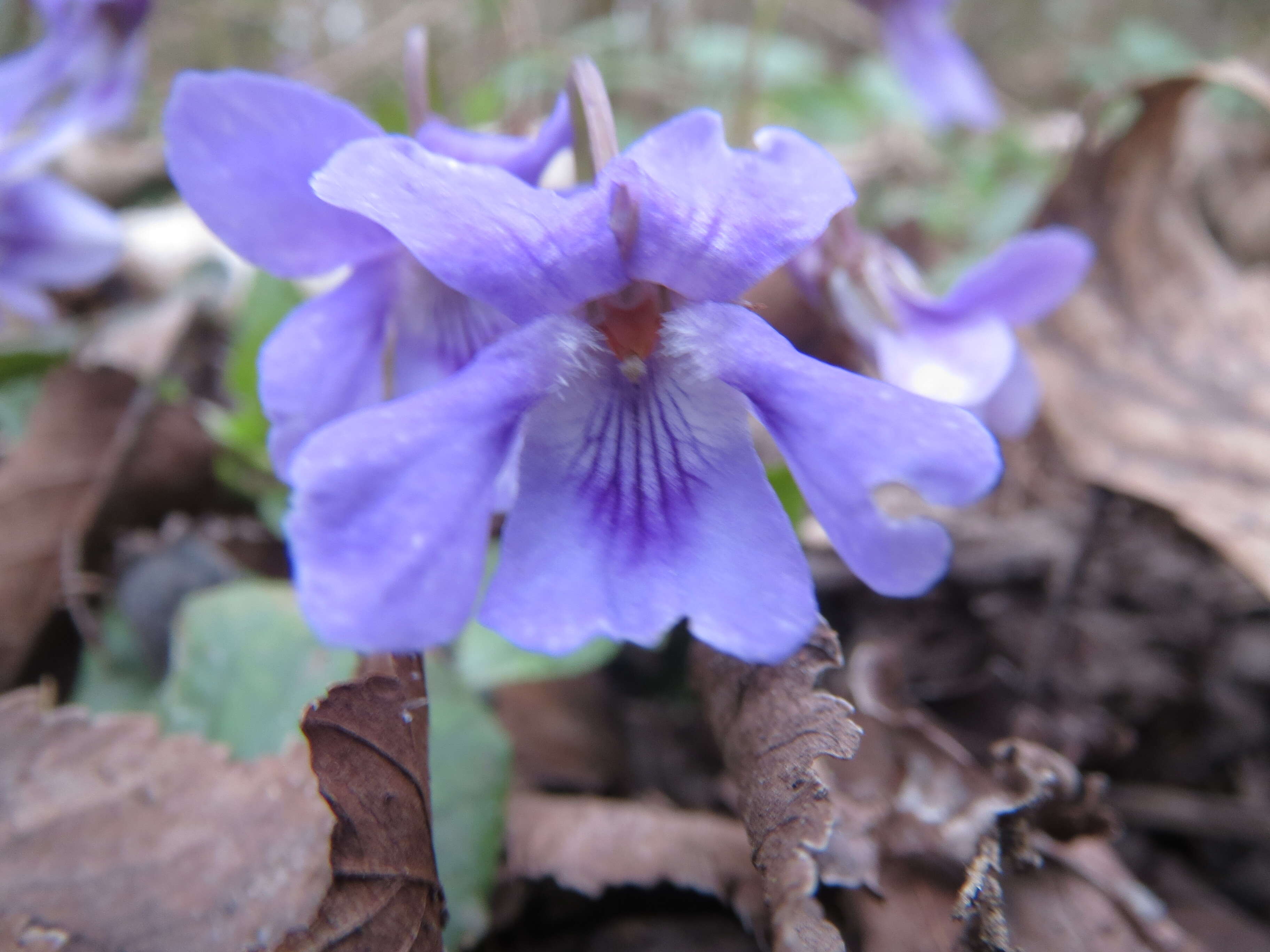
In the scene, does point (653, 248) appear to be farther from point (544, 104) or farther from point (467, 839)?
point (544, 104)

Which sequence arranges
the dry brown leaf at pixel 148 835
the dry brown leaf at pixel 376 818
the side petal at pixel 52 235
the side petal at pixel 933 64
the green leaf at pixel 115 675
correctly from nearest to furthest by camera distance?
the dry brown leaf at pixel 376 818 → the dry brown leaf at pixel 148 835 → the green leaf at pixel 115 675 → the side petal at pixel 52 235 → the side petal at pixel 933 64

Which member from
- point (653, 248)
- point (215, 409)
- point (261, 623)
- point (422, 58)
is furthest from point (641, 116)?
point (653, 248)

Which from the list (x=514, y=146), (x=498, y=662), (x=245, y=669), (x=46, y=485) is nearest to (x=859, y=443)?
(x=514, y=146)

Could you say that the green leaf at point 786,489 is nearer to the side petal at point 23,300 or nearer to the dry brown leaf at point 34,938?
the dry brown leaf at point 34,938

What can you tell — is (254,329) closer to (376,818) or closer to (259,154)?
(259,154)

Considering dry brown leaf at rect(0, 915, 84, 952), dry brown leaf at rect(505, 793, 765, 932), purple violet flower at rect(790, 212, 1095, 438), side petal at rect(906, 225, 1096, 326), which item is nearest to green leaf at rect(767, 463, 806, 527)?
purple violet flower at rect(790, 212, 1095, 438)

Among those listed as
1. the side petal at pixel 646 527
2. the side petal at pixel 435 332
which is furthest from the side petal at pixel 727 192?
the side petal at pixel 435 332

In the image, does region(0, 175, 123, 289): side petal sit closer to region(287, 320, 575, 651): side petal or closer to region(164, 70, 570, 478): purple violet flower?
region(164, 70, 570, 478): purple violet flower
